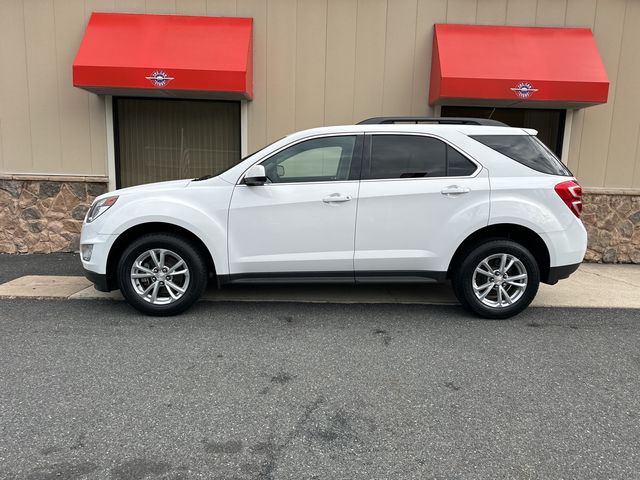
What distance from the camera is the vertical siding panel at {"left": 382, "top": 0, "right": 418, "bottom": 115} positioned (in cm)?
803

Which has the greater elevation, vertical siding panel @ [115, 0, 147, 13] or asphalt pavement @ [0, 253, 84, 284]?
vertical siding panel @ [115, 0, 147, 13]

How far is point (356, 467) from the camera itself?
2.59 m

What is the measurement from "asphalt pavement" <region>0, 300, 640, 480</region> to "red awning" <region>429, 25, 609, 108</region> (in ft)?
A: 12.0

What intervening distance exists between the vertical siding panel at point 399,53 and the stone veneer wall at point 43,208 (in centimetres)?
→ 506

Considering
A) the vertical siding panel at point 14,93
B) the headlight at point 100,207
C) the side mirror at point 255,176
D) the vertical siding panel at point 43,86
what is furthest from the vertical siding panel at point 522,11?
the vertical siding panel at point 14,93

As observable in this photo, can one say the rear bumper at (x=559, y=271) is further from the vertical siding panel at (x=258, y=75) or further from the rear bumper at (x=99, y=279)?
the vertical siding panel at (x=258, y=75)

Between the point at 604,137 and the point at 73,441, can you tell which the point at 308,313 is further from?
the point at 604,137

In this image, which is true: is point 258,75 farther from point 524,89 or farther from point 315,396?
point 315,396

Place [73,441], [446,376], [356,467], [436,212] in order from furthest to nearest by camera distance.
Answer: [436,212]
[446,376]
[73,441]
[356,467]

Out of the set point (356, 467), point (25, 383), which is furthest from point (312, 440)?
point (25, 383)

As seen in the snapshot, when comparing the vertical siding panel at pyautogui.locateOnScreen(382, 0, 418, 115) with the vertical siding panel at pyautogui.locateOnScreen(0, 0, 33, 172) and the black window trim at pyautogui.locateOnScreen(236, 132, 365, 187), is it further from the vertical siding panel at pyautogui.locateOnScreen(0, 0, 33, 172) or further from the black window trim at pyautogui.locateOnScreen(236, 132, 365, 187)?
the vertical siding panel at pyautogui.locateOnScreen(0, 0, 33, 172)

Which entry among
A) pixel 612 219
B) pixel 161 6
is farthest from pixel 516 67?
pixel 161 6

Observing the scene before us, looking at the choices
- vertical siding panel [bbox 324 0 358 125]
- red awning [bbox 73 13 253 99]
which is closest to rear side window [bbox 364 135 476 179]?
red awning [bbox 73 13 253 99]

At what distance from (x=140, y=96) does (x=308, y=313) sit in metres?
5.28
